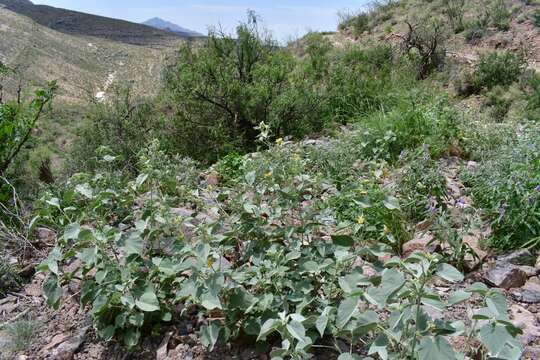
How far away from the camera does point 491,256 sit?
2674 mm

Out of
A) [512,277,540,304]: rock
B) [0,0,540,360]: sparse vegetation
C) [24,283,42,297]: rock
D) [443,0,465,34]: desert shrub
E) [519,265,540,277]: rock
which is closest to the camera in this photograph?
[0,0,540,360]: sparse vegetation

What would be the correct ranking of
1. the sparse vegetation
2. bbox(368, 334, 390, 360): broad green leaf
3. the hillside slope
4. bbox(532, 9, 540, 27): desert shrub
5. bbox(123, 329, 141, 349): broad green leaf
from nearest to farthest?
bbox(368, 334, 390, 360): broad green leaf, the sparse vegetation, bbox(123, 329, 141, 349): broad green leaf, bbox(532, 9, 540, 27): desert shrub, the hillside slope

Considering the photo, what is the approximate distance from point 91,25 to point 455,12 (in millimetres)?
30784

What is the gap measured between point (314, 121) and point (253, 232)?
4288mm

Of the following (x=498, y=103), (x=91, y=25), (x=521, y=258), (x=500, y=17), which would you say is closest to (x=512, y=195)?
(x=521, y=258)

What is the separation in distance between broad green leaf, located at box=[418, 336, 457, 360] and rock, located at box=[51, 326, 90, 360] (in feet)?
5.01

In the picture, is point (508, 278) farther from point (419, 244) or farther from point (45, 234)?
point (45, 234)

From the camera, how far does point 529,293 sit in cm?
234

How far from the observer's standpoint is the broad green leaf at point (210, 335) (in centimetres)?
182

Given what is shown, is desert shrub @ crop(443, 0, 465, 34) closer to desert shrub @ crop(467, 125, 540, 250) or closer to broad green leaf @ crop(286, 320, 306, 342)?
desert shrub @ crop(467, 125, 540, 250)

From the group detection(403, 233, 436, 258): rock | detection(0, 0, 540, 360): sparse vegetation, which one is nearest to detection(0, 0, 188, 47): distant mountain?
detection(0, 0, 540, 360): sparse vegetation

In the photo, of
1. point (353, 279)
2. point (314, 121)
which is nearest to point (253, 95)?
point (314, 121)

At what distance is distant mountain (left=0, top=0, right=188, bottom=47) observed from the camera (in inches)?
1288

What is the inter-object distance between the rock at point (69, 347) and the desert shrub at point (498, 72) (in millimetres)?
→ 7600
